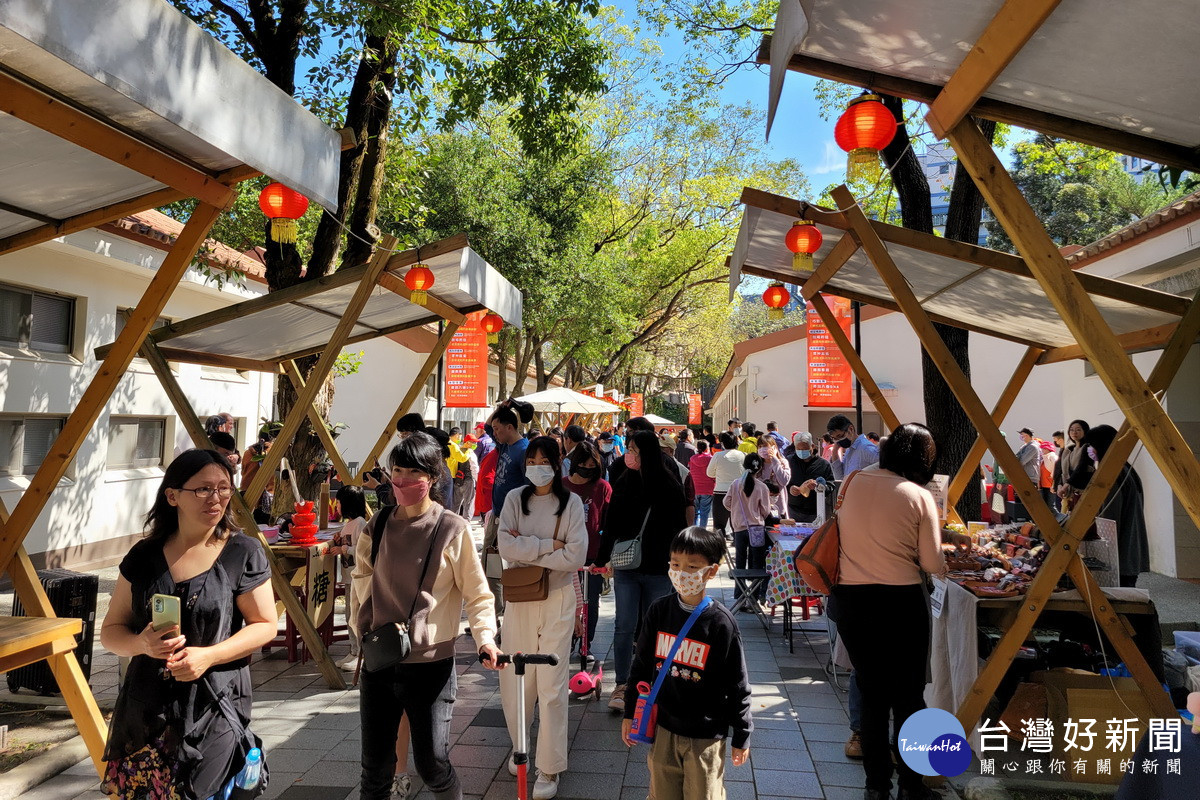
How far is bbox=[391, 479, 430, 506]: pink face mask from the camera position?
301 centimetres

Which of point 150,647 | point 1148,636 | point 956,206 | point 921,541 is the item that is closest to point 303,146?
point 150,647

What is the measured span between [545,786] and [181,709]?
196cm

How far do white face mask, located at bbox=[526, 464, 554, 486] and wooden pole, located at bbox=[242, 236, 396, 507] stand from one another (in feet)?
7.16

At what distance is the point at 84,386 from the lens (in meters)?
9.60

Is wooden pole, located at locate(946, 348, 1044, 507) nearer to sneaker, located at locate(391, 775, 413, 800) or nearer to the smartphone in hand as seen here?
sneaker, located at locate(391, 775, 413, 800)

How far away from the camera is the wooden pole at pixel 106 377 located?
375 centimetres

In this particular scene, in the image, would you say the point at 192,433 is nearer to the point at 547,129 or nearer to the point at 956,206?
the point at 547,129

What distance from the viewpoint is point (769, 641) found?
679 cm

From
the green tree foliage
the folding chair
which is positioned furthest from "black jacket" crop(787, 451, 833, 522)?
the green tree foliage

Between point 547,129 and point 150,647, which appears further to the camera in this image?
point 547,129

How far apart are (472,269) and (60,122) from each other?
12.1ft

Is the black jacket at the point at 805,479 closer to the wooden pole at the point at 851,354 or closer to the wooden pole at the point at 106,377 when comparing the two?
the wooden pole at the point at 851,354

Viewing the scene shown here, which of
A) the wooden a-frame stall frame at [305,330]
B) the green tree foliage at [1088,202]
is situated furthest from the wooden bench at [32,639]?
the green tree foliage at [1088,202]

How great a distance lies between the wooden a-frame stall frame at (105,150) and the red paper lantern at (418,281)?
90.0 inches
